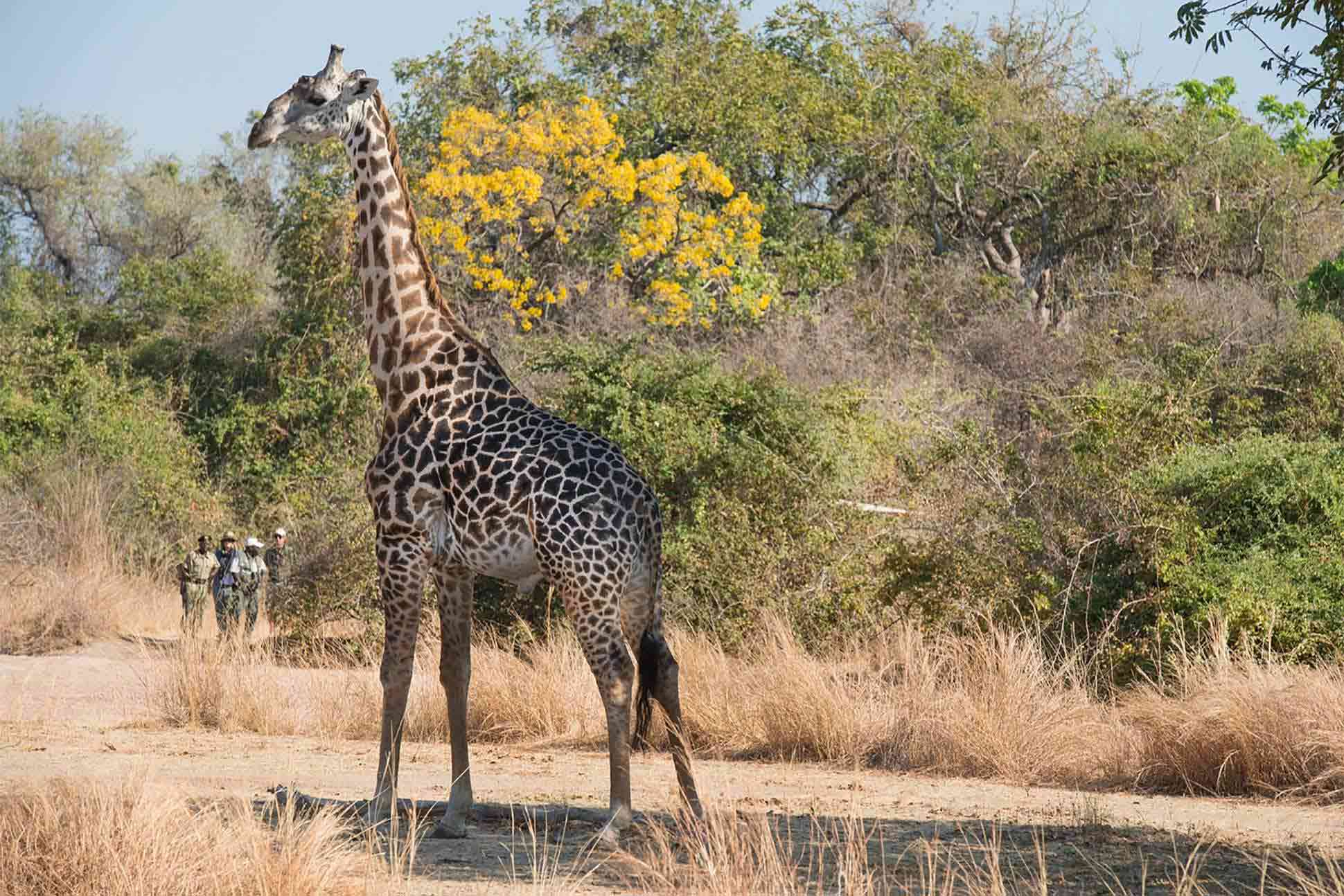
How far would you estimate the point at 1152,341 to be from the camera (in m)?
21.6

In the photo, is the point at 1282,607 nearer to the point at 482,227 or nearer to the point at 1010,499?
the point at 1010,499

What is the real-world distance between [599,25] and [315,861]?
24.1 metres

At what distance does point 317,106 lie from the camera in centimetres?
815

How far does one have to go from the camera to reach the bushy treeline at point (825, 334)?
1227 cm

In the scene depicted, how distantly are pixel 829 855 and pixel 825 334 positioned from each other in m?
17.2

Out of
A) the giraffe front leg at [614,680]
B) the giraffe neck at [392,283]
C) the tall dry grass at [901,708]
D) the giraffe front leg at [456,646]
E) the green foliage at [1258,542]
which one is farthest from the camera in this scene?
the green foliage at [1258,542]

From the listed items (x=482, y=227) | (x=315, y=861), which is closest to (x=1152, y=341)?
(x=482, y=227)

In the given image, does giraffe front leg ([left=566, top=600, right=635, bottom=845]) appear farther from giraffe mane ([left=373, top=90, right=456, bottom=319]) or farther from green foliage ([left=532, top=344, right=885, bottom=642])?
green foliage ([left=532, top=344, right=885, bottom=642])

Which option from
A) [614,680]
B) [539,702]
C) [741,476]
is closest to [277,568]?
[741,476]

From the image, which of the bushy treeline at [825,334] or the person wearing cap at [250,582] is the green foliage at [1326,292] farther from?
the person wearing cap at [250,582]

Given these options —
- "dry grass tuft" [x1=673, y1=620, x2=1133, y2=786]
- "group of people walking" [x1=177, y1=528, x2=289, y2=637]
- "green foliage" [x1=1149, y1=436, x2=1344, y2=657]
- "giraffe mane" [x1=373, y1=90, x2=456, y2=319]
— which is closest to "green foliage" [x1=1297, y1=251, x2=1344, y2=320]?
"green foliage" [x1=1149, y1=436, x2=1344, y2=657]

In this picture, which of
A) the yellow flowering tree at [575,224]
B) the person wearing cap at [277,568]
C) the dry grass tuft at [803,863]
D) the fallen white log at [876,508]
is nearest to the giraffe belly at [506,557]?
the dry grass tuft at [803,863]

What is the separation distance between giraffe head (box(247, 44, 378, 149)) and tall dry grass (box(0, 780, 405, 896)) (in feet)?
11.1

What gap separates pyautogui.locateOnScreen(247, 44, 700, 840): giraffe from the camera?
23.9ft
